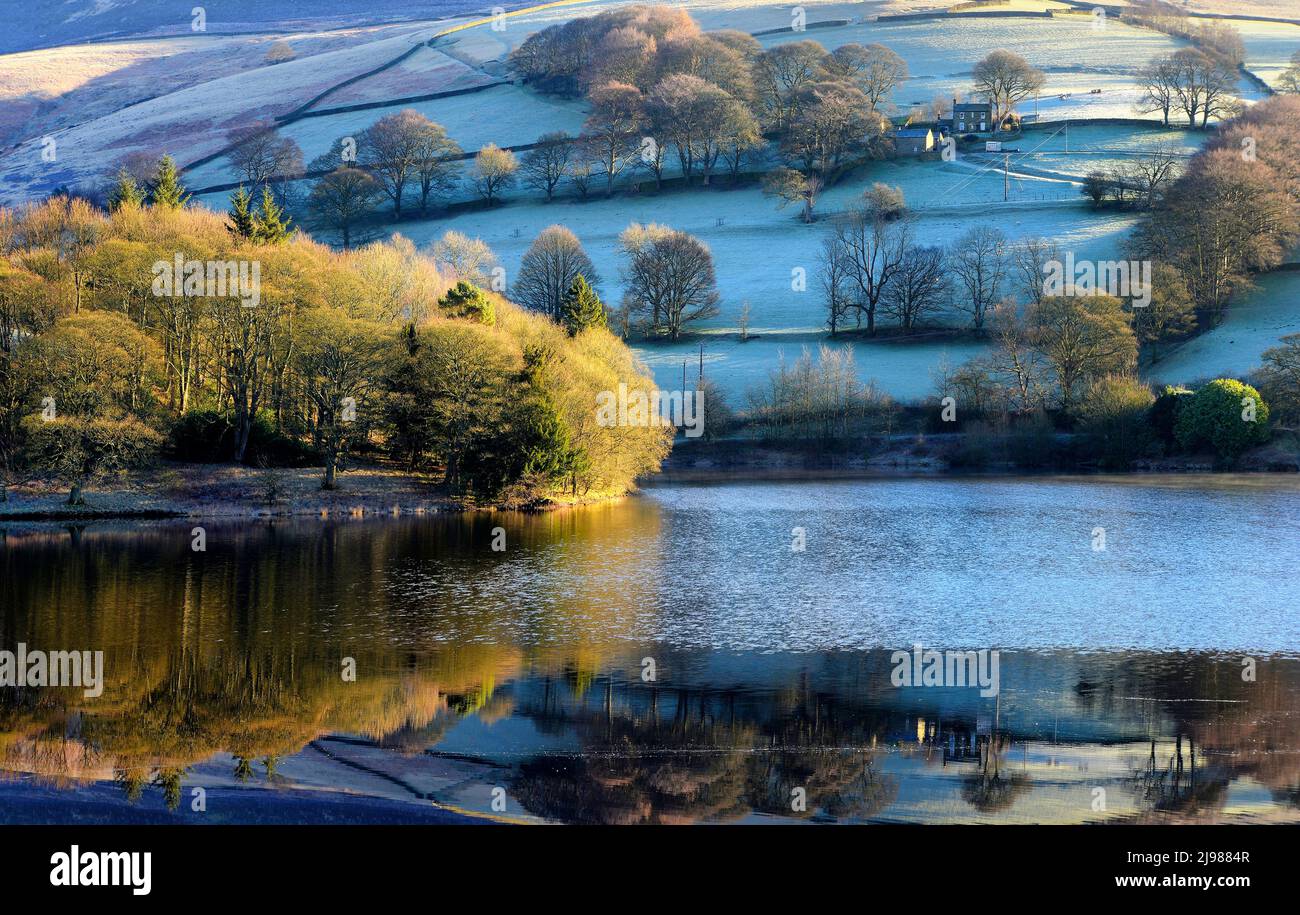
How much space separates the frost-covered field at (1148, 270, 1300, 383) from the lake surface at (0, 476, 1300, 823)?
127 ft

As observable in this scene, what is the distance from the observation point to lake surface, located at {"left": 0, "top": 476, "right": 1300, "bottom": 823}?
1630 centimetres

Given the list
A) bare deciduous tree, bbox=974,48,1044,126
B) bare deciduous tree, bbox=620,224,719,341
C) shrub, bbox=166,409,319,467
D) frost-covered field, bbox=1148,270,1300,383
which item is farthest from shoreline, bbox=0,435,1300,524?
bare deciduous tree, bbox=974,48,1044,126

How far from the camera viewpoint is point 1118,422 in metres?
70.2

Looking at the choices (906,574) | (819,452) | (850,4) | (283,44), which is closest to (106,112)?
(283,44)

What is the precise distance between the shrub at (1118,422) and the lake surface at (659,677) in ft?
93.0

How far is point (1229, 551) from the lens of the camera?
122 feet

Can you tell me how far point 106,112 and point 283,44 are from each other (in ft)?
121

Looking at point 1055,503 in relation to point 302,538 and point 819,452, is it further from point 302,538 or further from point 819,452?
point 302,538

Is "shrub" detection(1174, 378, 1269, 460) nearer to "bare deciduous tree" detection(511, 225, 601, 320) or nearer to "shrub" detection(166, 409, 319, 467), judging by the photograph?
"bare deciduous tree" detection(511, 225, 601, 320)

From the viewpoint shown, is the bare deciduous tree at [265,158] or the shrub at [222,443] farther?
the bare deciduous tree at [265,158]

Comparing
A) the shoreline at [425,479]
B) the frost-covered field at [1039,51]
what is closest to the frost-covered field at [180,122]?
the frost-covered field at [1039,51]

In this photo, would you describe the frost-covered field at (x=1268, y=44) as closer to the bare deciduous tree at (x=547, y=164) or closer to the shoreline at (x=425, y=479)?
the bare deciduous tree at (x=547, y=164)

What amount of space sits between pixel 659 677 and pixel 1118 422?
2149 inches

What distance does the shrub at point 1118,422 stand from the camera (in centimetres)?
7000
